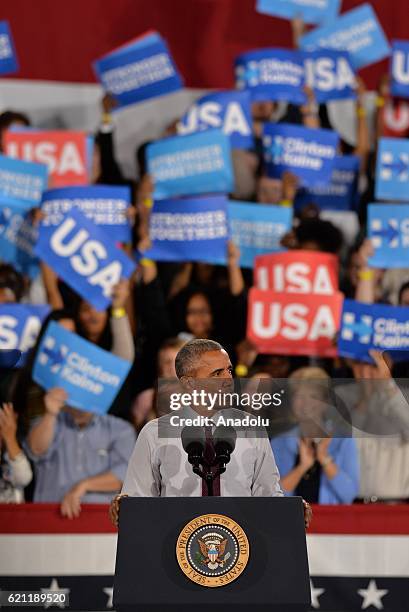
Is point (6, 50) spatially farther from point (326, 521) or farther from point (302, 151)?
point (326, 521)

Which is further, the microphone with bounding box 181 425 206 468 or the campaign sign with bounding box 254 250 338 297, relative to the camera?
the campaign sign with bounding box 254 250 338 297

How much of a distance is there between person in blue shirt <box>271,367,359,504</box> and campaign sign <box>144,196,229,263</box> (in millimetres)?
1600

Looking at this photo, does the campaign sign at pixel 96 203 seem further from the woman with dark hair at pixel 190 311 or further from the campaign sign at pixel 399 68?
the campaign sign at pixel 399 68

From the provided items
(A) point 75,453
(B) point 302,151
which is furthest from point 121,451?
(B) point 302,151

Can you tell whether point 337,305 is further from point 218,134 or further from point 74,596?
point 74,596

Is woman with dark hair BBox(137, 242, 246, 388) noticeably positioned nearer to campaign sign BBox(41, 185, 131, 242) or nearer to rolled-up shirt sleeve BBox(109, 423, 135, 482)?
campaign sign BBox(41, 185, 131, 242)

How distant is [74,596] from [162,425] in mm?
1091

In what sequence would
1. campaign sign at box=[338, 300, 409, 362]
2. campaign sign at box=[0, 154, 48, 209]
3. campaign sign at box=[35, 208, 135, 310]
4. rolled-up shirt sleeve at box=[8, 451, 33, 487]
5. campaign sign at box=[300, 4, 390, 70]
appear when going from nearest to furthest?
rolled-up shirt sleeve at box=[8, 451, 33, 487], campaign sign at box=[338, 300, 409, 362], campaign sign at box=[35, 208, 135, 310], campaign sign at box=[0, 154, 48, 209], campaign sign at box=[300, 4, 390, 70]

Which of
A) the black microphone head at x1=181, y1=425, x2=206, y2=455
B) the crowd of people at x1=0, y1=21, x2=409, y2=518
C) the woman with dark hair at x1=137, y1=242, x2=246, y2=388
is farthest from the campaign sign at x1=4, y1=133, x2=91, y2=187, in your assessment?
the black microphone head at x1=181, y1=425, x2=206, y2=455

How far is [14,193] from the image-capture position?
5.47 m

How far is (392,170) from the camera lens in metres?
5.77

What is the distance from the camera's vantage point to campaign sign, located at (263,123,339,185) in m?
5.81

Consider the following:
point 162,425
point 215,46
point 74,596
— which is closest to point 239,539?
point 162,425

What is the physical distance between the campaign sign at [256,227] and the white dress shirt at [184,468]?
2715 millimetres
